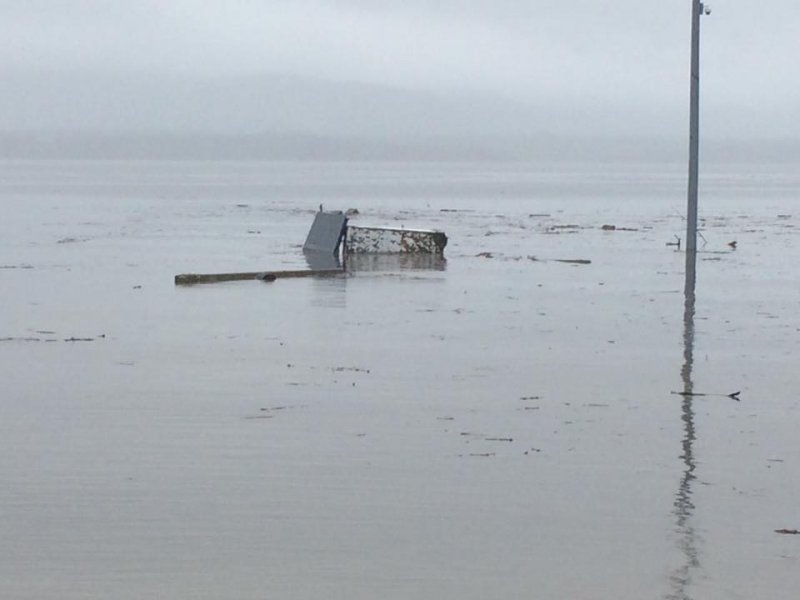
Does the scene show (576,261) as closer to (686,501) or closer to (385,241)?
(385,241)

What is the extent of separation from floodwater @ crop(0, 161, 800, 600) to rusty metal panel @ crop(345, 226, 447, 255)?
178 inches

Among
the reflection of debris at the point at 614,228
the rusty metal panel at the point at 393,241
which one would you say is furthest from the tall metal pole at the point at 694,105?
the reflection of debris at the point at 614,228

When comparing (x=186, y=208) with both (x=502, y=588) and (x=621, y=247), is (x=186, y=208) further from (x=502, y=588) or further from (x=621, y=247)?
(x=502, y=588)

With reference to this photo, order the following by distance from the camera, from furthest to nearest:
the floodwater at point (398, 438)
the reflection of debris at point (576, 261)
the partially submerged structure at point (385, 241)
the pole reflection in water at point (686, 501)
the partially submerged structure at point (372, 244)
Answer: the partially submerged structure at point (385, 241), the partially submerged structure at point (372, 244), the reflection of debris at point (576, 261), the floodwater at point (398, 438), the pole reflection in water at point (686, 501)

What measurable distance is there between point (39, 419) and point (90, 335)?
5.12 metres

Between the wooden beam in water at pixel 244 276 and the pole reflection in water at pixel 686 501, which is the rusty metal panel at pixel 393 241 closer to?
the wooden beam in water at pixel 244 276

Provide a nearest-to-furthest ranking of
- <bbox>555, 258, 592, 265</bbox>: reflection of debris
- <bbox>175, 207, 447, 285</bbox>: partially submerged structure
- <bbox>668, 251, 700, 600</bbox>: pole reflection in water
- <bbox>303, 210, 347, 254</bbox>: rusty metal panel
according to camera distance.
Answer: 1. <bbox>668, 251, 700, 600</bbox>: pole reflection in water
2. <bbox>555, 258, 592, 265</bbox>: reflection of debris
3. <bbox>175, 207, 447, 285</bbox>: partially submerged structure
4. <bbox>303, 210, 347, 254</bbox>: rusty metal panel

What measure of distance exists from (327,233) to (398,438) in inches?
734

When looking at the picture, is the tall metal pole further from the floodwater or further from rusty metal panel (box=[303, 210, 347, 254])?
rusty metal panel (box=[303, 210, 347, 254])

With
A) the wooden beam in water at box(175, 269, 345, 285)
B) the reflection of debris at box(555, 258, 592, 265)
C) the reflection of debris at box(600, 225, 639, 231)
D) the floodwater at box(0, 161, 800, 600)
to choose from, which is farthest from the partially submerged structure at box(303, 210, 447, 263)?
the reflection of debris at box(600, 225, 639, 231)

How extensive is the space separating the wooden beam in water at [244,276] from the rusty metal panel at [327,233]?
4.36m

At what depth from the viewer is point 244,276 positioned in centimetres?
2261

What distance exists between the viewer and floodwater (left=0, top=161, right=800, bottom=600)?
7.43 meters

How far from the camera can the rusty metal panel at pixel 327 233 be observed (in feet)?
93.1
